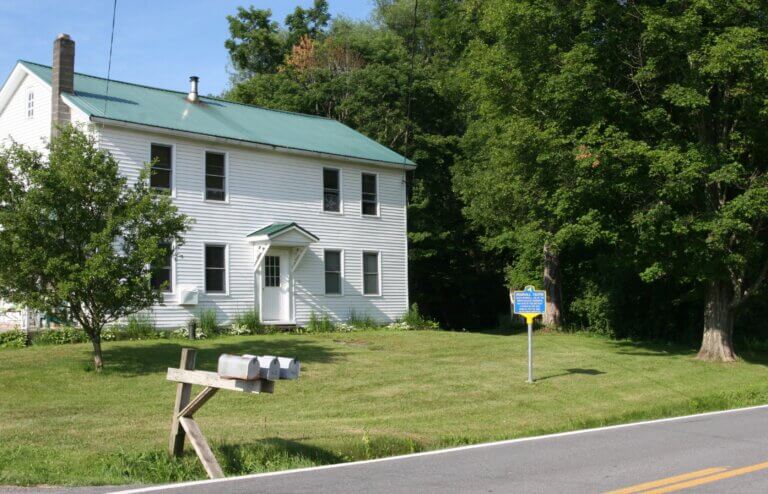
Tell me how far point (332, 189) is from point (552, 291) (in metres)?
9.98

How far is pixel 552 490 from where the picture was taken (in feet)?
23.5

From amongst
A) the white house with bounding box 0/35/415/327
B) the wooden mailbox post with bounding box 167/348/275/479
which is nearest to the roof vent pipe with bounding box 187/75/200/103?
the white house with bounding box 0/35/415/327

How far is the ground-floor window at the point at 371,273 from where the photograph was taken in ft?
91.0

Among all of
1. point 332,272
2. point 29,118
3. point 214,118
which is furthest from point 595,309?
point 29,118

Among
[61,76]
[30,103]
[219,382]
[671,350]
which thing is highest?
[61,76]

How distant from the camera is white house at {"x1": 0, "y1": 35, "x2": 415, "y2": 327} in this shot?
73.4 ft

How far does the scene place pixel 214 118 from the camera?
83.4 feet

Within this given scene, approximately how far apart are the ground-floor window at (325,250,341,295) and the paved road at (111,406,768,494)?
1638cm

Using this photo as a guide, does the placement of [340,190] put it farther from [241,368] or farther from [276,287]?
[241,368]

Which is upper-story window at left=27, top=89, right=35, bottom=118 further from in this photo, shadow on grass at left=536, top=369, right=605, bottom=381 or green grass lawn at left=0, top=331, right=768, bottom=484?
shadow on grass at left=536, top=369, right=605, bottom=381

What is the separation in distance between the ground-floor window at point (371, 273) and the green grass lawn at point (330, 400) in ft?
18.6

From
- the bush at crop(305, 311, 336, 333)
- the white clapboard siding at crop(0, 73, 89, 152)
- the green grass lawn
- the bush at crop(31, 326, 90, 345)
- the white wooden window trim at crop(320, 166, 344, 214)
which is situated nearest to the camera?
the green grass lawn

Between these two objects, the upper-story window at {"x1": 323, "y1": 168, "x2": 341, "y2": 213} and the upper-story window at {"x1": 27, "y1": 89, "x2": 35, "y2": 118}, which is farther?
the upper-story window at {"x1": 323, "y1": 168, "x2": 341, "y2": 213}

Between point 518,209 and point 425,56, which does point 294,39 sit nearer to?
point 425,56
